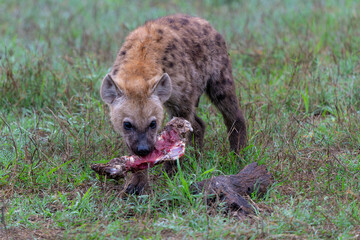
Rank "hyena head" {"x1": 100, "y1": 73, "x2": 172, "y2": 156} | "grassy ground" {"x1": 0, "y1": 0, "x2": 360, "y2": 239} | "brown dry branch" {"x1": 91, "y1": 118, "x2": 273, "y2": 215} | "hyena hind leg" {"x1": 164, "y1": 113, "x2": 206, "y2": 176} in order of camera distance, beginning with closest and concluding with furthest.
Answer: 1. "grassy ground" {"x1": 0, "y1": 0, "x2": 360, "y2": 239}
2. "brown dry branch" {"x1": 91, "y1": 118, "x2": 273, "y2": 215}
3. "hyena head" {"x1": 100, "y1": 73, "x2": 172, "y2": 156}
4. "hyena hind leg" {"x1": 164, "y1": 113, "x2": 206, "y2": 176}

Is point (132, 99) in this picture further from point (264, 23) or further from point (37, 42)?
point (264, 23)

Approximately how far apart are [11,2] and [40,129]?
5375mm

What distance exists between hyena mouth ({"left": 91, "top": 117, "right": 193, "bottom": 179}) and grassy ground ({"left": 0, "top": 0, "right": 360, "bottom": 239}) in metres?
0.19

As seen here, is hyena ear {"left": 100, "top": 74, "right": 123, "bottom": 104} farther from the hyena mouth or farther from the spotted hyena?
the hyena mouth

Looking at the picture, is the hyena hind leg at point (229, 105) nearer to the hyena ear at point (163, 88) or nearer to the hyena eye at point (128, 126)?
the hyena ear at point (163, 88)

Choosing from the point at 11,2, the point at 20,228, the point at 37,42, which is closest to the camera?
the point at 20,228

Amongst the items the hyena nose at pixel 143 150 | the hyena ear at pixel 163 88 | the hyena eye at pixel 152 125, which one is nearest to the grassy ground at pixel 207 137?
the hyena nose at pixel 143 150

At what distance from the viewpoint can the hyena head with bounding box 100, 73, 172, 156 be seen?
3865 mm

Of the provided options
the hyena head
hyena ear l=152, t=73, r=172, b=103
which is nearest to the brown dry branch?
the hyena head

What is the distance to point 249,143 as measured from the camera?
15.3 ft

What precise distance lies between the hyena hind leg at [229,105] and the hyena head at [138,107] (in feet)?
2.89

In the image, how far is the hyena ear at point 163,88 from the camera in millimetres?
3916

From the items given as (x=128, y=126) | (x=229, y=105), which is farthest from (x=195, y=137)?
(x=128, y=126)

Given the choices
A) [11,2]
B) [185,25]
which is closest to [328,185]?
[185,25]
